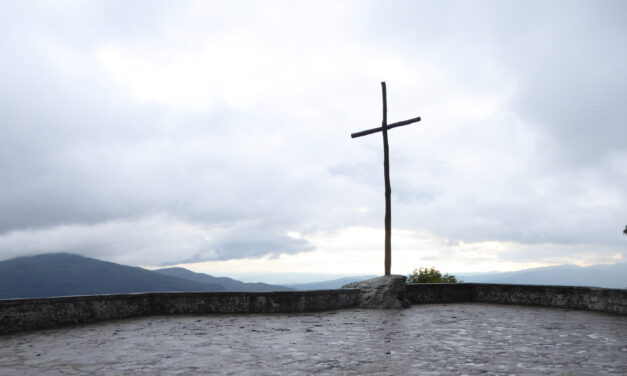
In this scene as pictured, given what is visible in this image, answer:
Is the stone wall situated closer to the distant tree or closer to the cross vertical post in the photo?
the cross vertical post

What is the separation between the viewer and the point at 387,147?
14.4 m

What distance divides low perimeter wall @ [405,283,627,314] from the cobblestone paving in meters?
1.32

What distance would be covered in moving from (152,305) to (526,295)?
10.5 metres

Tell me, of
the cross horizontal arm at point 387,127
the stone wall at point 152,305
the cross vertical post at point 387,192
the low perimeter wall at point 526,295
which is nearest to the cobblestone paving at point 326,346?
the stone wall at point 152,305

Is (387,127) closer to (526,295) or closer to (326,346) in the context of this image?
(526,295)

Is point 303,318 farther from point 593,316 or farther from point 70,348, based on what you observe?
point 593,316

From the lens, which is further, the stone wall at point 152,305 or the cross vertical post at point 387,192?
the cross vertical post at point 387,192

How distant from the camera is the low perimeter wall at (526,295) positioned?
446 inches

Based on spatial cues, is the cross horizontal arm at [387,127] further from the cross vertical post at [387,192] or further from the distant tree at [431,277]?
the distant tree at [431,277]

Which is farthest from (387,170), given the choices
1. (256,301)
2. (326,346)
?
(326,346)

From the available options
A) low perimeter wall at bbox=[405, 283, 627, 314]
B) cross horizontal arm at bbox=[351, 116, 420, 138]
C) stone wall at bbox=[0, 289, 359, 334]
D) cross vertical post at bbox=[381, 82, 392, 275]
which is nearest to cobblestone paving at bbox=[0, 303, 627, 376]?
stone wall at bbox=[0, 289, 359, 334]

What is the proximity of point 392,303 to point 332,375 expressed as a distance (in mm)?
8028

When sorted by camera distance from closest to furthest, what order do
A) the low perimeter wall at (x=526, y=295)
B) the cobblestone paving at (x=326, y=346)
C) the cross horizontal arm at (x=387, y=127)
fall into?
the cobblestone paving at (x=326, y=346)
the low perimeter wall at (x=526, y=295)
the cross horizontal arm at (x=387, y=127)

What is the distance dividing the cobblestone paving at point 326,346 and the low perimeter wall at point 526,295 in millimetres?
1318
